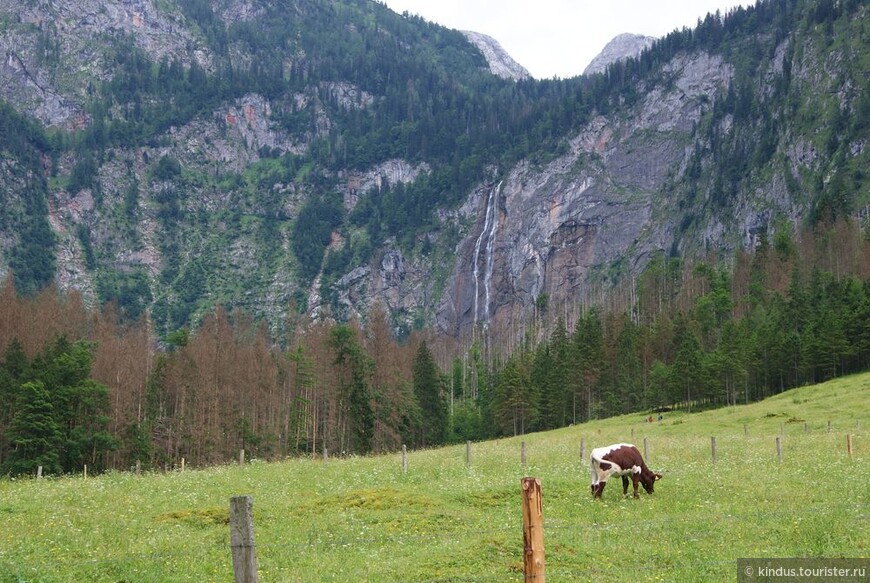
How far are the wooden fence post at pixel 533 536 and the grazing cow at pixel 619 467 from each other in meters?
15.7

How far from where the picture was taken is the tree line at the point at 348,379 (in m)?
71.0

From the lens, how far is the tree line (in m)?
71.0

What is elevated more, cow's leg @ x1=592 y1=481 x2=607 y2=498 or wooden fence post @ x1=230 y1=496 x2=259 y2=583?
wooden fence post @ x1=230 y1=496 x2=259 y2=583

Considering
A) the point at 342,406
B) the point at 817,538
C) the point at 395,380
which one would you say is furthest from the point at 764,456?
the point at 395,380

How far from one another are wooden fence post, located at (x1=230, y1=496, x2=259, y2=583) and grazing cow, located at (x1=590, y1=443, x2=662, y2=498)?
17.3 m

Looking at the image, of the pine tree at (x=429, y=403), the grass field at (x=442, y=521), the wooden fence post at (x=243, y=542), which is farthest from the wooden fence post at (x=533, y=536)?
the pine tree at (x=429, y=403)

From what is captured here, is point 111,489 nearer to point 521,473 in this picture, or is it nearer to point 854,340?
point 521,473

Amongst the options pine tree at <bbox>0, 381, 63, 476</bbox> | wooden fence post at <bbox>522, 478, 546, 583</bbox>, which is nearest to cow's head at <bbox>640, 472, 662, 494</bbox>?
wooden fence post at <bbox>522, 478, 546, 583</bbox>

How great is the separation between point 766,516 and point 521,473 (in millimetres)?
13973

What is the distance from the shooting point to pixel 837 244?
14825cm

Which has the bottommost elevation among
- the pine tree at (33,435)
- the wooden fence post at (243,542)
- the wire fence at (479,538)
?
the wire fence at (479,538)

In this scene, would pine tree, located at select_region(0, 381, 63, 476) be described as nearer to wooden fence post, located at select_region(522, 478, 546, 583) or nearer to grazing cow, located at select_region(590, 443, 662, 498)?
grazing cow, located at select_region(590, 443, 662, 498)

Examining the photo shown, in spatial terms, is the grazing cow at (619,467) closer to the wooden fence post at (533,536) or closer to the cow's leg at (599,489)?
the cow's leg at (599,489)

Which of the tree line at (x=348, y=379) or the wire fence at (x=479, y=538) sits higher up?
the tree line at (x=348, y=379)
